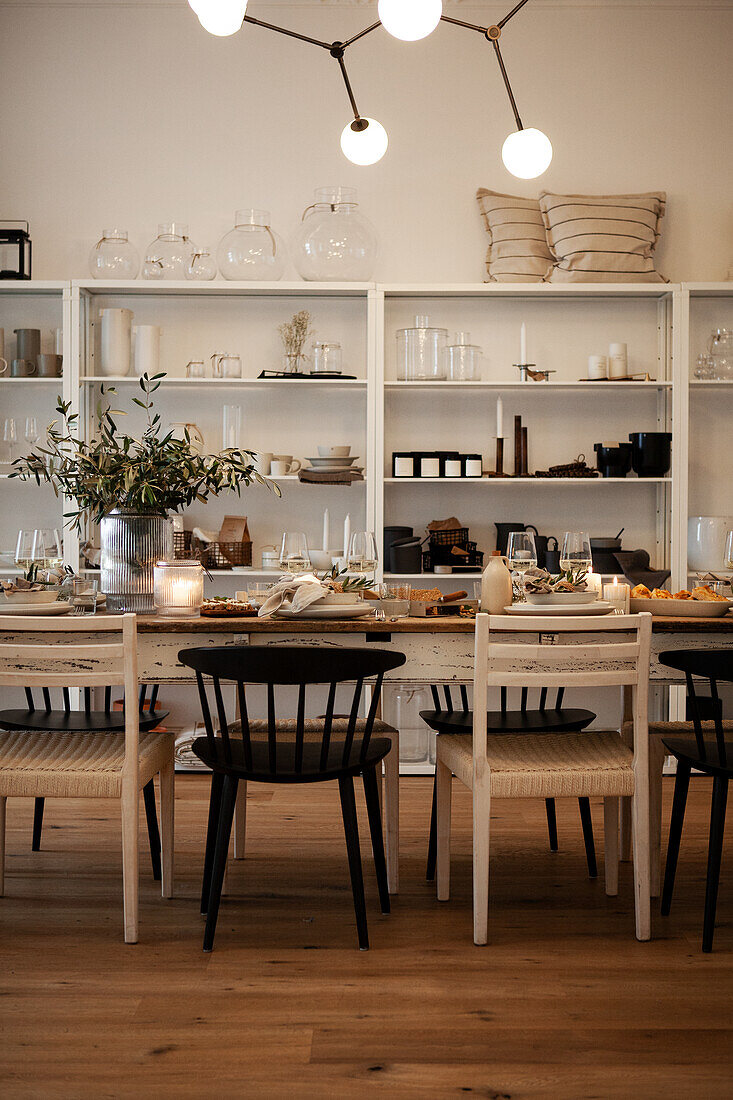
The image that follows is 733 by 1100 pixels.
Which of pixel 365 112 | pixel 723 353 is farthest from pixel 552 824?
pixel 365 112

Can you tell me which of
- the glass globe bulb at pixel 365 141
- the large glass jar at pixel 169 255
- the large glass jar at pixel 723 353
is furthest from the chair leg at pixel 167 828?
the large glass jar at pixel 723 353

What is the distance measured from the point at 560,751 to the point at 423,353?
2329 mm

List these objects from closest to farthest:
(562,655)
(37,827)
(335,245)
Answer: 1. (562,655)
2. (37,827)
3. (335,245)

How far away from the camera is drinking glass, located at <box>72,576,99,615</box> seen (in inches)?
112

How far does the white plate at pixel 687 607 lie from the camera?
8.87 feet

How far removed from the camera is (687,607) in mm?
2717

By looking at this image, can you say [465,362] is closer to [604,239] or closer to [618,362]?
[618,362]

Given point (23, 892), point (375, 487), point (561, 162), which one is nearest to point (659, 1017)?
point (23, 892)

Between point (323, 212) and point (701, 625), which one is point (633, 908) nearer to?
point (701, 625)

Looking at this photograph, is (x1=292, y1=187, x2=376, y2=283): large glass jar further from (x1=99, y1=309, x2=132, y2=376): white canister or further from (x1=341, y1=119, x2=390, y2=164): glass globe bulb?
(x1=341, y1=119, x2=390, y2=164): glass globe bulb

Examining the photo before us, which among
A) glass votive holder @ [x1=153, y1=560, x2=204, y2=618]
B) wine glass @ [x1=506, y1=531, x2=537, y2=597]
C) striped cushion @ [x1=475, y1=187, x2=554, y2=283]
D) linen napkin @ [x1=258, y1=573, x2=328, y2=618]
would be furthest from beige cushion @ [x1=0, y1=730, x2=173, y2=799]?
striped cushion @ [x1=475, y1=187, x2=554, y2=283]

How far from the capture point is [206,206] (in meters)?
4.69

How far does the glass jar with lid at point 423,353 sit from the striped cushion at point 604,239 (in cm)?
60

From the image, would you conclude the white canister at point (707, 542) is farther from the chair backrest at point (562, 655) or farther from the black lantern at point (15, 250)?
the black lantern at point (15, 250)
